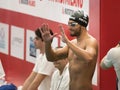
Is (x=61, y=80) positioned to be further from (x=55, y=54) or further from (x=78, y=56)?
(x=78, y=56)

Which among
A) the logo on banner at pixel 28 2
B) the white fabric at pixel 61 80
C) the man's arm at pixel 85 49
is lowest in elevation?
the white fabric at pixel 61 80

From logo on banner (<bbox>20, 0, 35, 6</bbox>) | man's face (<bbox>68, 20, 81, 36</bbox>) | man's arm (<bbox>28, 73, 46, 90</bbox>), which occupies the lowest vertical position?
man's arm (<bbox>28, 73, 46, 90</bbox>)

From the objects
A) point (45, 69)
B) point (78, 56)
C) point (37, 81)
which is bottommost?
point (37, 81)

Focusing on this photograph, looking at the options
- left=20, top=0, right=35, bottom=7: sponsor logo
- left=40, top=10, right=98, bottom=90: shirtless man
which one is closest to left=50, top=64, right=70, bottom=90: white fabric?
left=40, top=10, right=98, bottom=90: shirtless man

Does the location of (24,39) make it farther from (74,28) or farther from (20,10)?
(74,28)

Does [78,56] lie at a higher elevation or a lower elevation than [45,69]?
higher

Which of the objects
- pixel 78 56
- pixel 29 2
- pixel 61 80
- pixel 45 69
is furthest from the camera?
pixel 29 2

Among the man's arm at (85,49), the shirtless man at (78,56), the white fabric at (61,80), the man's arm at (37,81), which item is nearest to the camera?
the man's arm at (85,49)

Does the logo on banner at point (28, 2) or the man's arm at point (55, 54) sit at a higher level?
the man's arm at point (55, 54)

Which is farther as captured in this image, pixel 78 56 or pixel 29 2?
pixel 29 2

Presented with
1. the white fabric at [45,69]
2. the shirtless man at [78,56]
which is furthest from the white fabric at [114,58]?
the white fabric at [45,69]

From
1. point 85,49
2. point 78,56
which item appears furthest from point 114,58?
point 78,56

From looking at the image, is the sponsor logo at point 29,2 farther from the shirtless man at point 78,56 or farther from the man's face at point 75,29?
the man's face at point 75,29

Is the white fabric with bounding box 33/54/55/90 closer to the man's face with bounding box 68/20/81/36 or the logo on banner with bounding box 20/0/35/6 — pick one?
the man's face with bounding box 68/20/81/36
